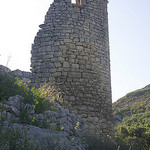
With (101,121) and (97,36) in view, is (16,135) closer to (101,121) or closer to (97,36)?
(101,121)

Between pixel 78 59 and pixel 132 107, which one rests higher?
pixel 132 107

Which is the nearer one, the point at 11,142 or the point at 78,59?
the point at 11,142

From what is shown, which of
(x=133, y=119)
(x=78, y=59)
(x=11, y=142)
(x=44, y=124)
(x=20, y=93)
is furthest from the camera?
(x=133, y=119)

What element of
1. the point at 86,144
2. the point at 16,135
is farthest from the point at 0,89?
the point at 86,144

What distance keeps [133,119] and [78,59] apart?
55.3ft

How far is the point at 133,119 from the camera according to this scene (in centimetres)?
2130

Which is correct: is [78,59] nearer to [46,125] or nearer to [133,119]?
[46,125]

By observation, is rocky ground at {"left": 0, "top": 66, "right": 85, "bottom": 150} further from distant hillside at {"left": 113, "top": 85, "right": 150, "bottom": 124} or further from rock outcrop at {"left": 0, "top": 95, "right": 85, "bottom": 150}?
distant hillside at {"left": 113, "top": 85, "right": 150, "bottom": 124}

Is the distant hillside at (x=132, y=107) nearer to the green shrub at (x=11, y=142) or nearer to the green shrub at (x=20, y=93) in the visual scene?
the green shrub at (x=20, y=93)

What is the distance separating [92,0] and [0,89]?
511cm

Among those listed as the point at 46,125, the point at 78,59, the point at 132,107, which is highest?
the point at 132,107

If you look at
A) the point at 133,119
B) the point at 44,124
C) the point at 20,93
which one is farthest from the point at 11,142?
the point at 133,119

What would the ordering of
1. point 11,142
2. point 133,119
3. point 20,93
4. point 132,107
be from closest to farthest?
point 11,142
point 20,93
point 133,119
point 132,107

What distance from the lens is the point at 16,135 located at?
2.52 m
